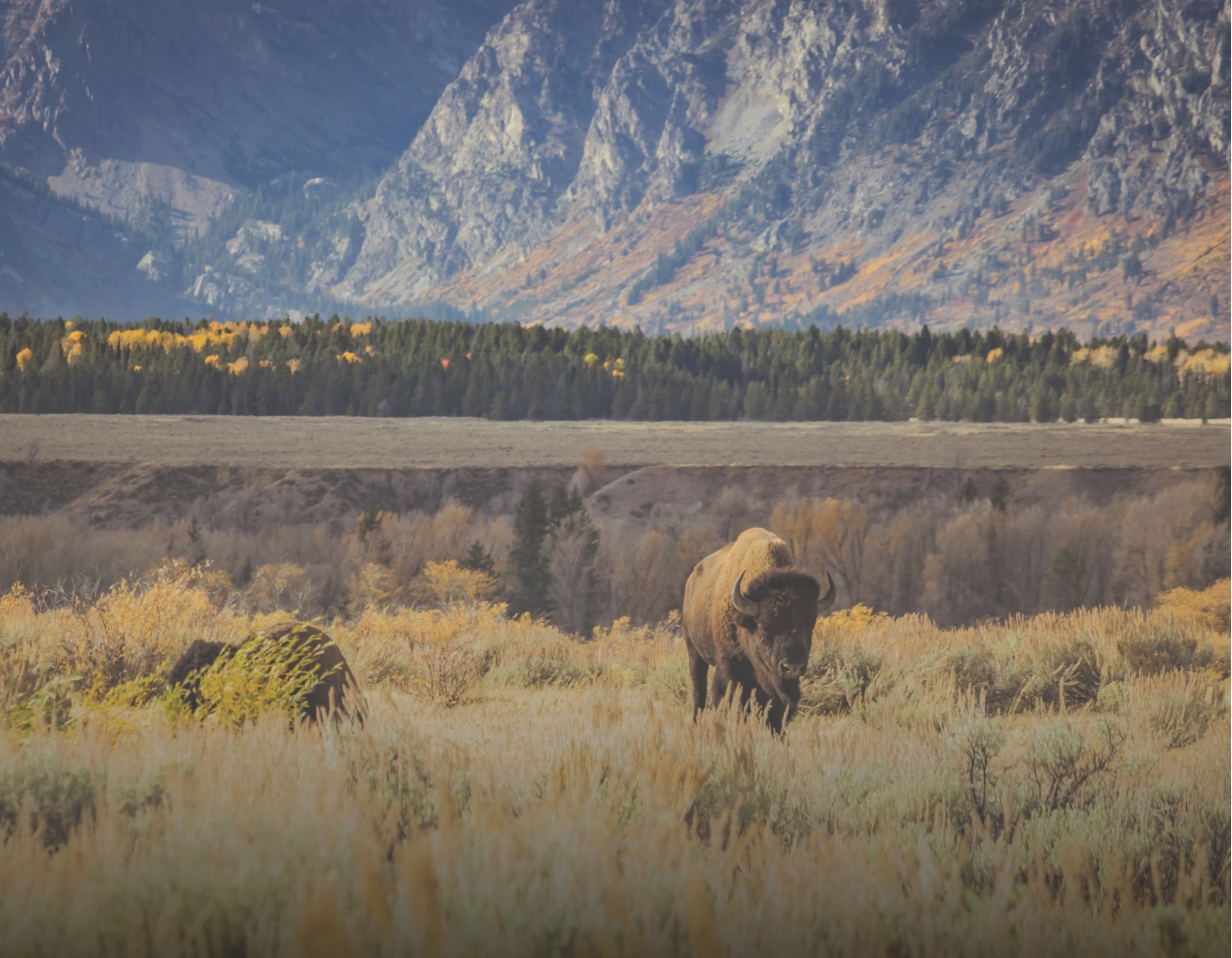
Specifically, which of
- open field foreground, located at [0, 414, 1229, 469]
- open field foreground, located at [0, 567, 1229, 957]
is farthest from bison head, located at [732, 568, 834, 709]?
open field foreground, located at [0, 414, 1229, 469]

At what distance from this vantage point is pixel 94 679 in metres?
5.88

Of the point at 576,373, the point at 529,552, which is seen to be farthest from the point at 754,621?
the point at 576,373

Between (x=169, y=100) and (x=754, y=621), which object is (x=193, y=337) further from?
(x=754, y=621)

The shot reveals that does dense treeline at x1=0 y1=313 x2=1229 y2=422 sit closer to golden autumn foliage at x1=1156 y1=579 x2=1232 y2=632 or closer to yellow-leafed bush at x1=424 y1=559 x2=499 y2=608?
yellow-leafed bush at x1=424 y1=559 x2=499 y2=608

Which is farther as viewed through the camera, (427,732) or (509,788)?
(427,732)

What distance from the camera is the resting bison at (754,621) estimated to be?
560 centimetres

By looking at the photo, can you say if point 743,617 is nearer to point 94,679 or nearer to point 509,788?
point 509,788

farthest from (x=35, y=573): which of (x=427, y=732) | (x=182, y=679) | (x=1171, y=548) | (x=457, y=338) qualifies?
(x=1171, y=548)

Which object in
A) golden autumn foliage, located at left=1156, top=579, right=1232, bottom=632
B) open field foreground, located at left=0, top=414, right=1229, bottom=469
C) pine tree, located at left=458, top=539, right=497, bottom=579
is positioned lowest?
golden autumn foliage, located at left=1156, top=579, right=1232, bottom=632

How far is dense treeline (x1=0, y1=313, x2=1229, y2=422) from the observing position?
8.95 metres

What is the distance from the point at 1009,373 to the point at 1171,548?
11.8 ft

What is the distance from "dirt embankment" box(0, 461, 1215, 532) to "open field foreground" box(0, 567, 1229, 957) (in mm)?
2231

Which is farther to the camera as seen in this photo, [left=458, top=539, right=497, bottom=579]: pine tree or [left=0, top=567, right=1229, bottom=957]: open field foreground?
[left=458, top=539, right=497, bottom=579]: pine tree

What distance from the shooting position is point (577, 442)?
11.2m
